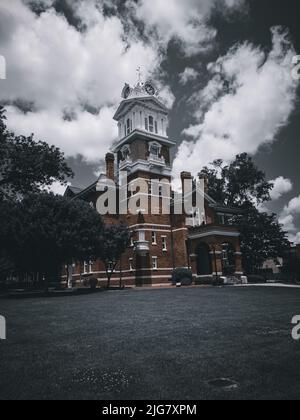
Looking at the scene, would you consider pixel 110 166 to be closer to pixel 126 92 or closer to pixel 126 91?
pixel 126 92

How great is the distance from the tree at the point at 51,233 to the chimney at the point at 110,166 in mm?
15061

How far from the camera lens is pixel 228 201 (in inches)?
2194

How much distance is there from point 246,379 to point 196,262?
34.5 m

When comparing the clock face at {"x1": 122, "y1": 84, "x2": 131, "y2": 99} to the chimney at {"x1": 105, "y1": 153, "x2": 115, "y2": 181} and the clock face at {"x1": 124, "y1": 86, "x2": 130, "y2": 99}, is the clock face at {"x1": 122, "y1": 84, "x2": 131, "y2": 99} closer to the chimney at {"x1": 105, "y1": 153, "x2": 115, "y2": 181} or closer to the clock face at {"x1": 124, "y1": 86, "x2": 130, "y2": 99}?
the clock face at {"x1": 124, "y1": 86, "x2": 130, "y2": 99}

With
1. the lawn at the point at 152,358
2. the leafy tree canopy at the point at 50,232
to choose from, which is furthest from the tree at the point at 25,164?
the lawn at the point at 152,358

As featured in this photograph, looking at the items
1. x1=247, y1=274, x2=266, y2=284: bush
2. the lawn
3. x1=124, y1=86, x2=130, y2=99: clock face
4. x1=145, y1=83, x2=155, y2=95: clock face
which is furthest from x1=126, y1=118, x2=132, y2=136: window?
the lawn

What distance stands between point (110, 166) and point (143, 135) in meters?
6.58

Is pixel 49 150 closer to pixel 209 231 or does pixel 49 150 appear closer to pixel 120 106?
pixel 120 106

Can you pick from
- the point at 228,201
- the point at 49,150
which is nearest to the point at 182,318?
the point at 49,150

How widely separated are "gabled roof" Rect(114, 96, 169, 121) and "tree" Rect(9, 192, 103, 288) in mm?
19834

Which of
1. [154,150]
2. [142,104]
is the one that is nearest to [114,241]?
[154,150]

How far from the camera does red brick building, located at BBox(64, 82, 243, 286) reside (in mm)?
38094

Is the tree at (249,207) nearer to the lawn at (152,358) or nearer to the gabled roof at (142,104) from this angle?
the gabled roof at (142,104)

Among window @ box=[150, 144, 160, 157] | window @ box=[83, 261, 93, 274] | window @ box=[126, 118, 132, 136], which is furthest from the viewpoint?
window @ box=[126, 118, 132, 136]
